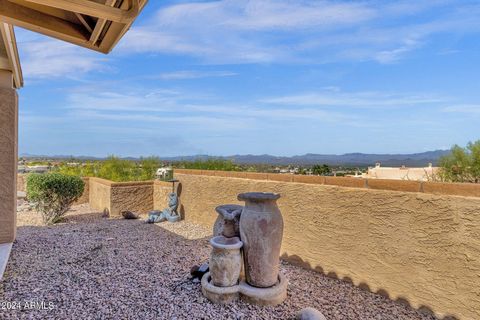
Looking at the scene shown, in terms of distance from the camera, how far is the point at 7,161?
441 centimetres

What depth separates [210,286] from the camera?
9.84 feet

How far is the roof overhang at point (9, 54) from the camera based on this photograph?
3787 millimetres

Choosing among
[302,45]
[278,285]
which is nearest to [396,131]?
[302,45]

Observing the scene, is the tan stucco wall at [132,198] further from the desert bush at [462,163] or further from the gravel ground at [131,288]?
the desert bush at [462,163]

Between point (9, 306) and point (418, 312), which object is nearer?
point (9, 306)

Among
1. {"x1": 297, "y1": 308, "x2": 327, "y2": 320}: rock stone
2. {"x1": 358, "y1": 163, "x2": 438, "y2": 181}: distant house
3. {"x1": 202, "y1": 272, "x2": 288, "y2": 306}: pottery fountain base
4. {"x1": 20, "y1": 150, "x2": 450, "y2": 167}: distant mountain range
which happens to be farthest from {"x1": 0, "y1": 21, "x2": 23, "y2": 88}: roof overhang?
{"x1": 358, "y1": 163, "x2": 438, "y2": 181}: distant house

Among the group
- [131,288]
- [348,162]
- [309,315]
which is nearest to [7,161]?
[131,288]

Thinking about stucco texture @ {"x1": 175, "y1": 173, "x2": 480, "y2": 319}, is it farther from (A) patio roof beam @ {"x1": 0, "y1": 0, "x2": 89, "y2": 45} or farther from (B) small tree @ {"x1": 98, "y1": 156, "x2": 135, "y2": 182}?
(B) small tree @ {"x1": 98, "y1": 156, "x2": 135, "y2": 182}

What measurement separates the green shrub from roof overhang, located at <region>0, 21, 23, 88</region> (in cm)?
256

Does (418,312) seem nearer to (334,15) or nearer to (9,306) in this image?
(9,306)

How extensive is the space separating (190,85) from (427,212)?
46.7 ft

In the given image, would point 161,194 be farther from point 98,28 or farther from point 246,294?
point 98,28

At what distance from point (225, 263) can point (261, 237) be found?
46 centimetres

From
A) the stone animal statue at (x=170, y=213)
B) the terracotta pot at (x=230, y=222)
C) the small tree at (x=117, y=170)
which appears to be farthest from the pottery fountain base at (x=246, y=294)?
the small tree at (x=117, y=170)
